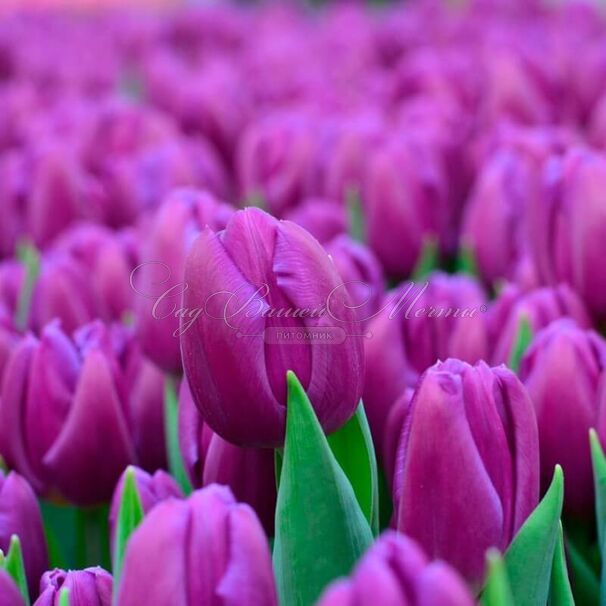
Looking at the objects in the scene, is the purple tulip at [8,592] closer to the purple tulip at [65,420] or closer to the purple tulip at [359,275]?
the purple tulip at [65,420]

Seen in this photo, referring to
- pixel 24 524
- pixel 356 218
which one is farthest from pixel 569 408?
A: pixel 356 218

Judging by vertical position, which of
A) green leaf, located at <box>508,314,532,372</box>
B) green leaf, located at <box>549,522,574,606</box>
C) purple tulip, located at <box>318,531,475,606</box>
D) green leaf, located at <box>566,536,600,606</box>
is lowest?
green leaf, located at <box>566,536,600,606</box>

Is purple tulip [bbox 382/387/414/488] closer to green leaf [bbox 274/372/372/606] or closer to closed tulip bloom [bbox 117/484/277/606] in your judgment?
green leaf [bbox 274/372/372/606]

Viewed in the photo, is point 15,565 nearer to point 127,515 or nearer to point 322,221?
point 127,515

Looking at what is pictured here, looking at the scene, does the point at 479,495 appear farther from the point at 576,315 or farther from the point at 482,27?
the point at 482,27

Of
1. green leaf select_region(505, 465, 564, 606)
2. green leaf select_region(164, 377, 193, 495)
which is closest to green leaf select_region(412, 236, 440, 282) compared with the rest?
green leaf select_region(164, 377, 193, 495)

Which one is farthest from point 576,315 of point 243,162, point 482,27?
point 482,27

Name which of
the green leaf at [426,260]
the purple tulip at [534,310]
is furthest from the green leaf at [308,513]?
the green leaf at [426,260]
